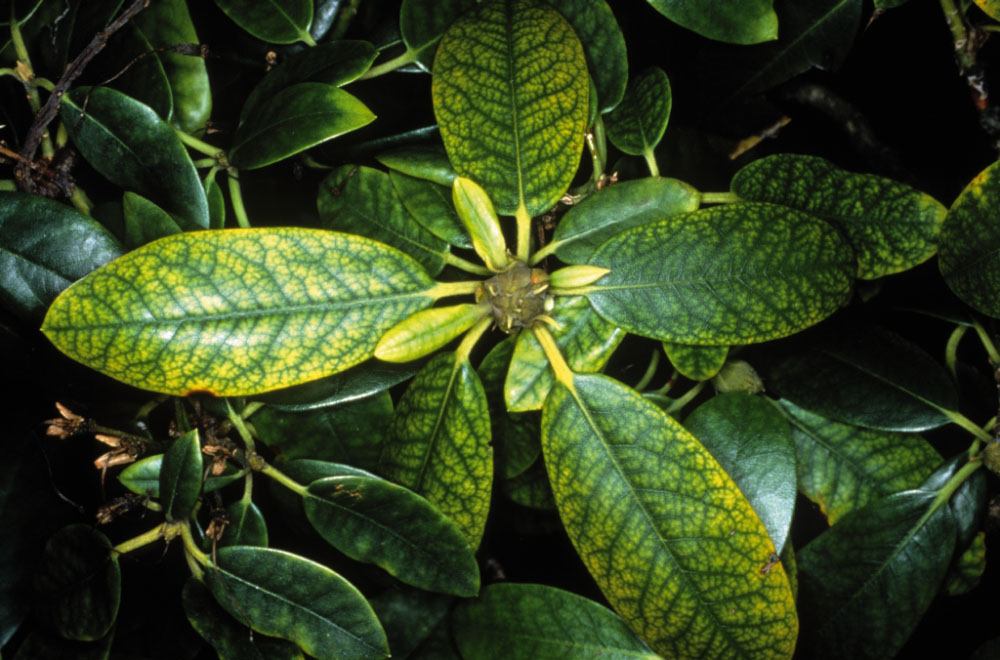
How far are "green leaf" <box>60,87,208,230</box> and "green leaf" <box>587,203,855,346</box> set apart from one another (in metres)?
0.50

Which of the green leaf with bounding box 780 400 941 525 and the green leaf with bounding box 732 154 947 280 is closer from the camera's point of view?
the green leaf with bounding box 732 154 947 280

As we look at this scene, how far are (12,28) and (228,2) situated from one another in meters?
0.25

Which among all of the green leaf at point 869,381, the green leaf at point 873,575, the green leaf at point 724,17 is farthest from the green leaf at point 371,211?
the green leaf at point 873,575

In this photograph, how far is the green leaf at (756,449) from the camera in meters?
0.82

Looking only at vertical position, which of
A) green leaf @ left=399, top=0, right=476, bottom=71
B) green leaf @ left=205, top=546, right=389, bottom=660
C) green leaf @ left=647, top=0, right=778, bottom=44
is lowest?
green leaf @ left=205, top=546, right=389, bottom=660

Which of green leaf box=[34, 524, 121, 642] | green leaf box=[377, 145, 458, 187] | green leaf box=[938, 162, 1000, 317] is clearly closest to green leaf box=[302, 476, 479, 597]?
green leaf box=[34, 524, 121, 642]

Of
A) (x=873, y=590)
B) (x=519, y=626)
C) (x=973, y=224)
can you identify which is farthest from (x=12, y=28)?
(x=873, y=590)

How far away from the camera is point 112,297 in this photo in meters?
0.65

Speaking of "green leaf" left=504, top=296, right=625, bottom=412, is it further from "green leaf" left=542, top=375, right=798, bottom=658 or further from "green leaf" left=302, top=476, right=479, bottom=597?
"green leaf" left=302, top=476, right=479, bottom=597

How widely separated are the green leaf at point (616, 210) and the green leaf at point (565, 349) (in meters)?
0.06

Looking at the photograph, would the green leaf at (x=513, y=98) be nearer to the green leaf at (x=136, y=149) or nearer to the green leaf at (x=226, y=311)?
the green leaf at (x=226, y=311)

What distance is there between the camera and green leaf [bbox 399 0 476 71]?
0.84m

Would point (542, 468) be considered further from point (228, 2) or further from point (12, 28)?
point (12, 28)

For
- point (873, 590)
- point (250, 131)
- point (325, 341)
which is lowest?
point (873, 590)
